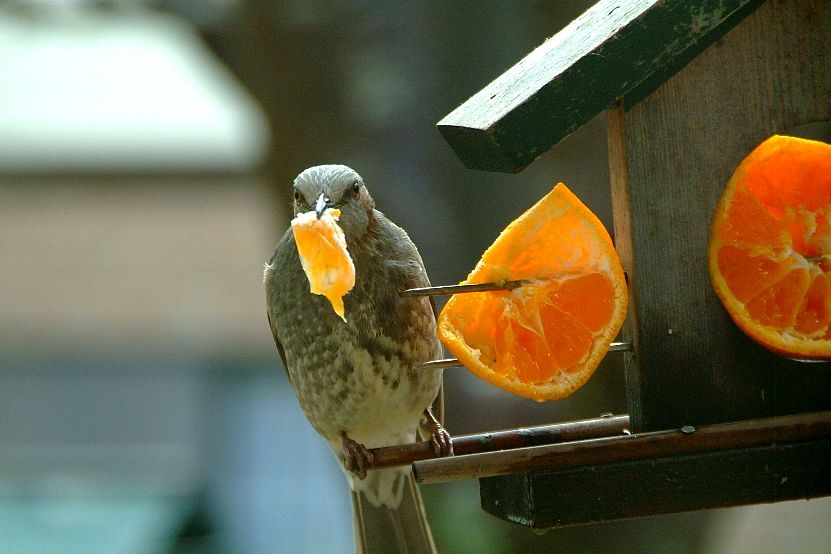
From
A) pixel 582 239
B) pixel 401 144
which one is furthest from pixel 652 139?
pixel 401 144

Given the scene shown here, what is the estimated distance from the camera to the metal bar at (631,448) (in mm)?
2043

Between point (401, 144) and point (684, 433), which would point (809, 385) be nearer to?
point (684, 433)

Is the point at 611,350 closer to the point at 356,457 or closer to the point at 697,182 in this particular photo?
the point at 697,182

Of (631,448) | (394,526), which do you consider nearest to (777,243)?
(631,448)

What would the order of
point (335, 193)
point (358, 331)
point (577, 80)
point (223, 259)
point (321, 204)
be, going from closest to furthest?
point (577, 80)
point (321, 204)
point (335, 193)
point (358, 331)
point (223, 259)

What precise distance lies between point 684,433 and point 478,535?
2470mm

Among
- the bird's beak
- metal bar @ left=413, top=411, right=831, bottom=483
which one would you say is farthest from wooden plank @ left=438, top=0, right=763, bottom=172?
metal bar @ left=413, top=411, right=831, bottom=483

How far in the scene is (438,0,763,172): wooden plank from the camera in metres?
1.98

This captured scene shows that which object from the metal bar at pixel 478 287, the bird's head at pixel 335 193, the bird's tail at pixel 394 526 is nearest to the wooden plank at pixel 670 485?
the metal bar at pixel 478 287

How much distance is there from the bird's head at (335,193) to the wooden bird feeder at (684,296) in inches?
21.2

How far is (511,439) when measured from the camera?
229cm

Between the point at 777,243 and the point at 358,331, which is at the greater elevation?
the point at 777,243

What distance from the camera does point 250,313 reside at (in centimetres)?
1066

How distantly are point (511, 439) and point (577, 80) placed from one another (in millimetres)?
747
